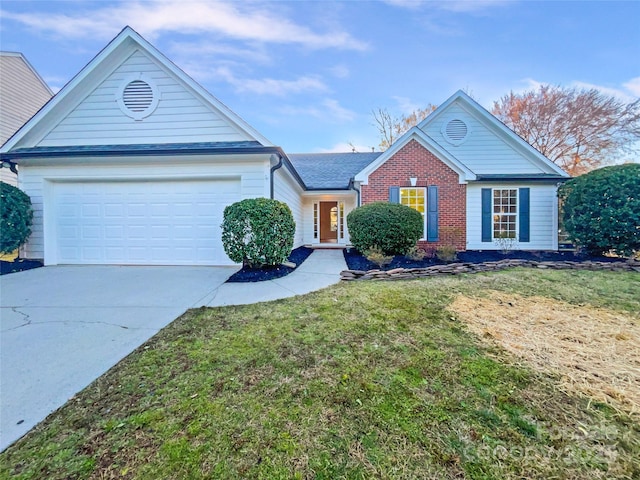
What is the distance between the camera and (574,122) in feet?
57.9

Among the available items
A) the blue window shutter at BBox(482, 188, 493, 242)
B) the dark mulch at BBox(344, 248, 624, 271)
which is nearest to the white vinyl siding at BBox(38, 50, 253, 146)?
the dark mulch at BBox(344, 248, 624, 271)

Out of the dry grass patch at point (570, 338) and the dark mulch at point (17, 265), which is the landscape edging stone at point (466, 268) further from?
the dark mulch at point (17, 265)

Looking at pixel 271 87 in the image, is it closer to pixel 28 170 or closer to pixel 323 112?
pixel 323 112

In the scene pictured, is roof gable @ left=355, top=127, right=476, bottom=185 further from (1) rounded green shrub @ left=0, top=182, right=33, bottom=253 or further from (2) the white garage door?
(1) rounded green shrub @ left=0, top=182, right=33, bottom=253

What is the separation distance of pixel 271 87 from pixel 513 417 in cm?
1383

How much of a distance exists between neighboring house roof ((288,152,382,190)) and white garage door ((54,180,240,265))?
5906mm

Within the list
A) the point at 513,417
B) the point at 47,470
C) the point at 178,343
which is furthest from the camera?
the point at 178,343

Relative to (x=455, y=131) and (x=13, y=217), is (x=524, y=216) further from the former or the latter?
(x=13, y=217)

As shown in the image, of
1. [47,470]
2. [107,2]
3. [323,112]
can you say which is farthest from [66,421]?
[323,112]

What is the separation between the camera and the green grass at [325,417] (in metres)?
1.50

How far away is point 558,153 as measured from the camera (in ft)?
62.8

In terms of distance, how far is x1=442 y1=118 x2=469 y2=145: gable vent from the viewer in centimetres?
1132

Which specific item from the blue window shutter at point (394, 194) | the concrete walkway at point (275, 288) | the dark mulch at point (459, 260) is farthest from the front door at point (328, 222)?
the concrete walkway at point (275, 288)

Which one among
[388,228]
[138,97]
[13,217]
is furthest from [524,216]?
[13,217]
